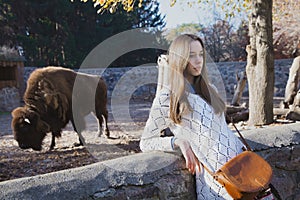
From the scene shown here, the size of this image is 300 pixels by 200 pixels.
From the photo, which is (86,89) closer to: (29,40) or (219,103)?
(219,103)

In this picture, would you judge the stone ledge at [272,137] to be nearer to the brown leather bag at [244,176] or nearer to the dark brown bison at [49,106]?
the brown leather bag at [244,176]

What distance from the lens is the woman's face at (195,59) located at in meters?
1.87

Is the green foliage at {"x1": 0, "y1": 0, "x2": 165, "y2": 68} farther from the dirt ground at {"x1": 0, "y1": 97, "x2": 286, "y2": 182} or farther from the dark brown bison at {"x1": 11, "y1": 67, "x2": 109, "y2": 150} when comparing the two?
the dark brown bison at {"x1": 11, "y1": 67, "x2": 109, "y2": 150}

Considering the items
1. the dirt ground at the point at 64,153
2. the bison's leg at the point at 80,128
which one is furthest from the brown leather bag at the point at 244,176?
the bison's leg at the point at 80,128

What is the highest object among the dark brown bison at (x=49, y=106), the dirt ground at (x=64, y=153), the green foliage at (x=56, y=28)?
the green foliage at (x=56, y=28)

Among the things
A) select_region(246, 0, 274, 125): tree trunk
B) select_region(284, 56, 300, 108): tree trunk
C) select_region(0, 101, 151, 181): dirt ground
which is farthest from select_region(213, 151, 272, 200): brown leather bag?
select_region(284, 56, 300, 108): tree trunk

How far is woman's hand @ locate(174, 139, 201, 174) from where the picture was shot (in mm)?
1812

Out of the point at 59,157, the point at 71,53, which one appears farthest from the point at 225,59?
the point at 59,157

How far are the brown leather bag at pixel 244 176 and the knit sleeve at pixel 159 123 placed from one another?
30cm

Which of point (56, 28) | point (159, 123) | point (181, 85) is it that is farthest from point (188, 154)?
point (56, 28)

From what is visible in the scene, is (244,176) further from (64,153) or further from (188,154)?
(64,153)

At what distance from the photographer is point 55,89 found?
5590 mm

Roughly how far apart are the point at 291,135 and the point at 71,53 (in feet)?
58.4

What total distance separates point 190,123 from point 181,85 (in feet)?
0.72
